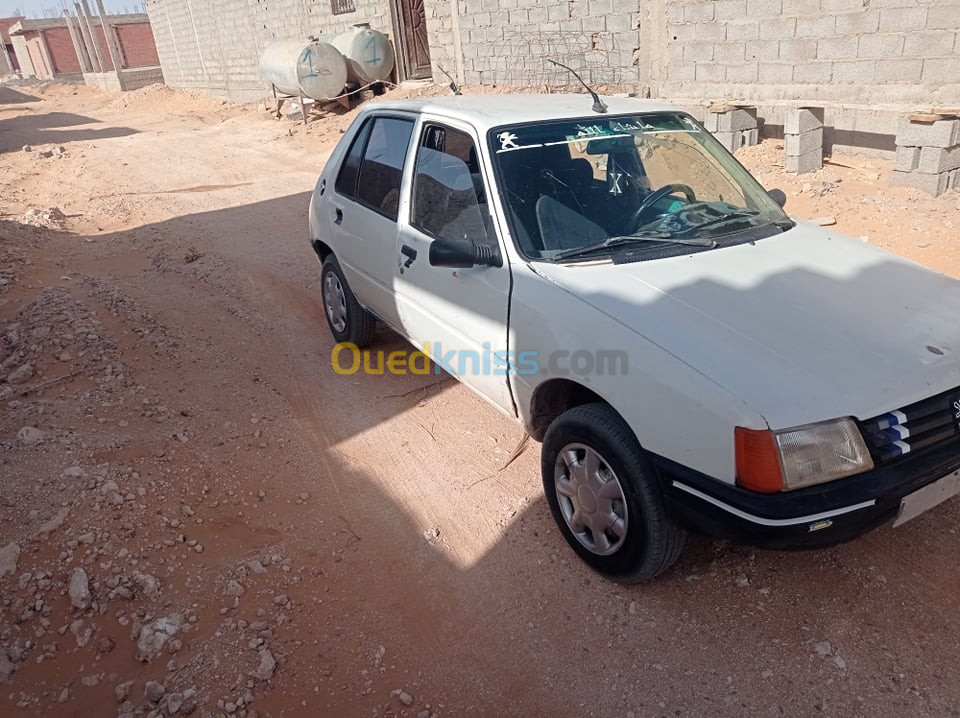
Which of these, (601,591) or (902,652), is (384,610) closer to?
(601,591)

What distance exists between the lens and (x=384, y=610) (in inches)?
113

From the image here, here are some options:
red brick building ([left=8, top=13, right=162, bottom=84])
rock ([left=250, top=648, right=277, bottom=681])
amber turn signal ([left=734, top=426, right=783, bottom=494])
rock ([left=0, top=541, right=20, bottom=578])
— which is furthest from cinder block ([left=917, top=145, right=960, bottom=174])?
red brick building ([left=8, top=13, right=162, bottom=84])

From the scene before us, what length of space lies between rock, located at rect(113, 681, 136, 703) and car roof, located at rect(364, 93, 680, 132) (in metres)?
2.77

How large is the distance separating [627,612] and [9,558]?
8.67 feet

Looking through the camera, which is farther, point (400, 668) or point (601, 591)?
point (601, 591)

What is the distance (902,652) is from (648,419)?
123 centimetres

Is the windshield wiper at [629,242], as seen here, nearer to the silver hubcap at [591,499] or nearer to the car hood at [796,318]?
the car hood at [796,318]

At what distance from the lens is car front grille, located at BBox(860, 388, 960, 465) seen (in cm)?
226

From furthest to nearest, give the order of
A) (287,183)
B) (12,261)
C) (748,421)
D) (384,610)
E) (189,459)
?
(287,183)
(12,261)
(189,459)
(384,610)
(748,421)

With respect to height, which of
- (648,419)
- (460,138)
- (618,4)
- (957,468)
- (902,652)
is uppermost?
(618,4)

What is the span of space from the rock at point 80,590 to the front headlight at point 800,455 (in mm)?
2592

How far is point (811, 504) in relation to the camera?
2.20 metres

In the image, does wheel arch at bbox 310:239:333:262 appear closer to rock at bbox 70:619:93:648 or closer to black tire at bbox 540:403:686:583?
black tire at bbox 540:403:686:583

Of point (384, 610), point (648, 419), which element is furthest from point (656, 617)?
point (384, 610)
